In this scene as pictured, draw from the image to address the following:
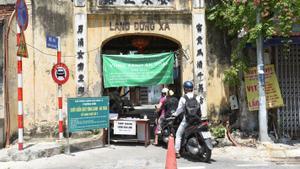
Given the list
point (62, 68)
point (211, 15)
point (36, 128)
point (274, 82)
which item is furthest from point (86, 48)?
point (274, 82)

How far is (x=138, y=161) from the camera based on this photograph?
10242 millimetres

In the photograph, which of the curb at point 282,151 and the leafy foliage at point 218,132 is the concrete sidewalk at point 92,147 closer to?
the curb at point 282,151

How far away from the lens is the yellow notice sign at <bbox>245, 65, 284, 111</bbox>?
1248 centimetres

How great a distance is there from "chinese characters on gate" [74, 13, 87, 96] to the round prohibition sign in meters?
1.62

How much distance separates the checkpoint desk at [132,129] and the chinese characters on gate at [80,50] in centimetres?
153

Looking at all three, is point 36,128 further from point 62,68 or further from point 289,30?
point 289,30

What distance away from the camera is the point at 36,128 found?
41.6 feet

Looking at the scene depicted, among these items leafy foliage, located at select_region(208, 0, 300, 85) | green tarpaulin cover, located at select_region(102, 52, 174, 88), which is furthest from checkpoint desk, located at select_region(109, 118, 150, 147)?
leafy foliage, located at select_region(208, 0, 300, 85)

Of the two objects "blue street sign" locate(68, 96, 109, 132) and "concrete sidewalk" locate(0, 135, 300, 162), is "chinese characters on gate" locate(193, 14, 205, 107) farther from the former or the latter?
"blue street sign" locate(68, 96, 109, 132)

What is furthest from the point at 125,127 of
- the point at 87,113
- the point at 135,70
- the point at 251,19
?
the point at 251,19

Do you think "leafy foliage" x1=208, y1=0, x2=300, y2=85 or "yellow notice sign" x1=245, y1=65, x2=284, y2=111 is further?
"yellow notice sign" x1=245, y1=65, x2=284, y2=111

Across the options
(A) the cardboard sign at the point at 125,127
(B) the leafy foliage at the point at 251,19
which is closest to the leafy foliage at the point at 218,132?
(B) the leafy foliage at the point at 251,19

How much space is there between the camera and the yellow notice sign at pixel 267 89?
1248 cm

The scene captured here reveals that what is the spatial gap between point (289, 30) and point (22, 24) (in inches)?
277
